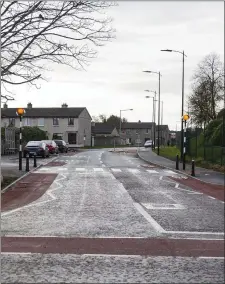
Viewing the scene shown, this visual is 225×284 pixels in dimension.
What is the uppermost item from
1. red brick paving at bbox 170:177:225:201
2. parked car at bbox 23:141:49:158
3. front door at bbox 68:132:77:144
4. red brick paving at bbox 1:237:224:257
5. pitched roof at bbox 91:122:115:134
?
pitched roof at bbox 91:122:115:134

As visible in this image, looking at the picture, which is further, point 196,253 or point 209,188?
point 209,188

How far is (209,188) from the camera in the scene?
575 inches

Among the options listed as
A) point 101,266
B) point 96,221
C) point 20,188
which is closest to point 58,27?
point 20,188

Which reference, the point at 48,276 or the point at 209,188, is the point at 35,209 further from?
the point at 209,188

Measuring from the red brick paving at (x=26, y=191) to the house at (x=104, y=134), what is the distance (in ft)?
233

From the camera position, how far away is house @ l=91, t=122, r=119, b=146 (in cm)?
9075

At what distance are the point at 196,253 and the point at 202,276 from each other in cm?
107

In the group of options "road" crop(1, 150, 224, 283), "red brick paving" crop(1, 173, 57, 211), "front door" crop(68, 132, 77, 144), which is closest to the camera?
"road" crop(1, 150, 224, 283)

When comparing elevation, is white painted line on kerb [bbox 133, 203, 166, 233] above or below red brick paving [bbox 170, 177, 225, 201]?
above

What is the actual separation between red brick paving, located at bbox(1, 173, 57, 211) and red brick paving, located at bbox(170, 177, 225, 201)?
17.7 ft

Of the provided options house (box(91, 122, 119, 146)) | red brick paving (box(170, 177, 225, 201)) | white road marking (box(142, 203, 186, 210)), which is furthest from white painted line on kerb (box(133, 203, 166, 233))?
house (box(91, 122, 119, 146))

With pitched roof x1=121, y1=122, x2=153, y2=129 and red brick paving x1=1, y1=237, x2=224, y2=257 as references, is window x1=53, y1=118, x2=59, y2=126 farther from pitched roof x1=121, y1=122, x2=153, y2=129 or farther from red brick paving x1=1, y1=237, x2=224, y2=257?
red brick paving x1=1, y1=237, x2=224, y2=257

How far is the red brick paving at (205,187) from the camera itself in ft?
43.3

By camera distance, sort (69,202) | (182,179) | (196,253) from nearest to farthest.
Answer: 1. (196,253)
2. (69,202)
3. (182,179)
